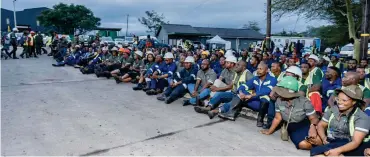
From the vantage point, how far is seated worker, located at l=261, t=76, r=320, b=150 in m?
4.68

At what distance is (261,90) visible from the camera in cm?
601

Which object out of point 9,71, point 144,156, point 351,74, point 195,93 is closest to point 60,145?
point 144,156

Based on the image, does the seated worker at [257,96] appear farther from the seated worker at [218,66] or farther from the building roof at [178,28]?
the building roof at [178,28]

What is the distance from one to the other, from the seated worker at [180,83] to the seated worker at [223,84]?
0.84m

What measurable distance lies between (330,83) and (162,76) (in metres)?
4.70

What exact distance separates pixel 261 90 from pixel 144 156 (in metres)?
2.82

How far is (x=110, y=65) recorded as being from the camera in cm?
1187

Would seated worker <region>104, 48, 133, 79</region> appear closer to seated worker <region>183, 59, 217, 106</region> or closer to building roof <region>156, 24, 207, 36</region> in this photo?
seated worker <region>183, 59, 217, 106</region>

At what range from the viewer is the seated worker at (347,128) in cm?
364

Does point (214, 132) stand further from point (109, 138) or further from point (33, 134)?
point (33, 134)

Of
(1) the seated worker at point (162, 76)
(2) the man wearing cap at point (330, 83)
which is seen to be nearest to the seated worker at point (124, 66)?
(1) the seated worker at point (162, 76)

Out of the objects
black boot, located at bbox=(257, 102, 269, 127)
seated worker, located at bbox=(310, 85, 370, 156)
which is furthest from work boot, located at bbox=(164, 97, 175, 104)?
seated worker, located at bbox=(310, 85, 370, 156)

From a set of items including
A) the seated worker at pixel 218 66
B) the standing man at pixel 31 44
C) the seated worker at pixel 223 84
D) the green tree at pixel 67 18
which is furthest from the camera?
the green tree at pixel 67 18

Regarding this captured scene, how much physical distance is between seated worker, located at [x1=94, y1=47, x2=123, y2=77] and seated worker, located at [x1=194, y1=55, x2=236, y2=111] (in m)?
5.57
